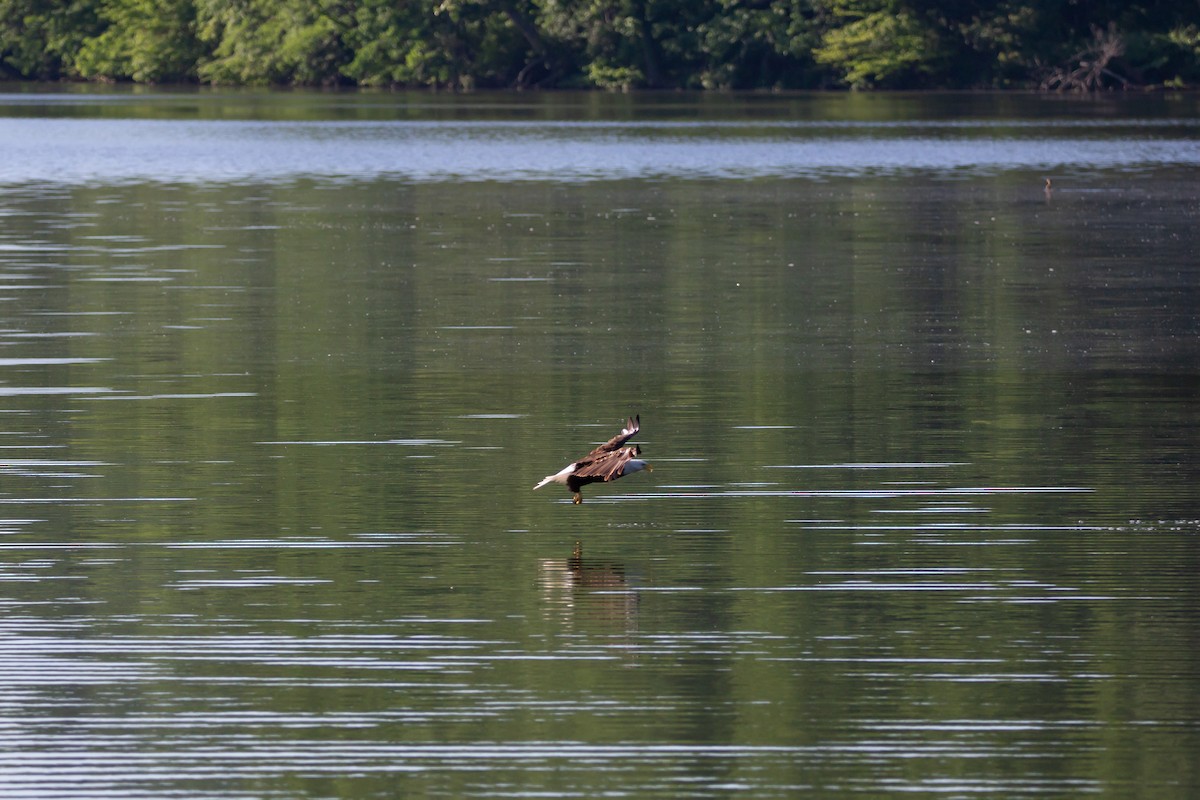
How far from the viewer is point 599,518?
10383 millimetres

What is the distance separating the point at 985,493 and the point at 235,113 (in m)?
59.7

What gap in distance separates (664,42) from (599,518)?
7282cm

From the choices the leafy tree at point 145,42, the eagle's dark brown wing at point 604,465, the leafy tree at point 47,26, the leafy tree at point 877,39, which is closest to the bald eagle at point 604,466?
the eagle's dark brown wing at point 604,465

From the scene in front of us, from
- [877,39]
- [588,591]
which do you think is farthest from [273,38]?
[588,591]

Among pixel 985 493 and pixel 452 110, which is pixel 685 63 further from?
pixel 985 493

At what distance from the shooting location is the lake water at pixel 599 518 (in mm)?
7109

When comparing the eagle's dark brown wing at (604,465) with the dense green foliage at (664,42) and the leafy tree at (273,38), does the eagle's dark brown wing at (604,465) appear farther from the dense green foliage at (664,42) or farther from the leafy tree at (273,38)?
the leafy tree at (273,38)

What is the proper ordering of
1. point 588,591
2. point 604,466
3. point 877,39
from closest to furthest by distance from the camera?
point 588,591 → point 604,466 → point 877,39

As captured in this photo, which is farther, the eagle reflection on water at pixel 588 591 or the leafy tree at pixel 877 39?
the leafy tree at pixel 877 39

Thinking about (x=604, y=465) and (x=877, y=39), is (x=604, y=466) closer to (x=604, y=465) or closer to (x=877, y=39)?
(x=604, y=465)

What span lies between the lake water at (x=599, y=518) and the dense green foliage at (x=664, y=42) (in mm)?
54605

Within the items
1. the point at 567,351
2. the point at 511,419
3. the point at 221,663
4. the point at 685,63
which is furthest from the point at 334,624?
the point at 685,63

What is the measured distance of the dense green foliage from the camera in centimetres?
7838

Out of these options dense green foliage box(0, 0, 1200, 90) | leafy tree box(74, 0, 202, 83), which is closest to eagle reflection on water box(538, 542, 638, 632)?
dense green foliage box(0, 0, 1200, 90)
